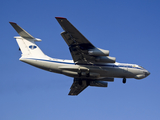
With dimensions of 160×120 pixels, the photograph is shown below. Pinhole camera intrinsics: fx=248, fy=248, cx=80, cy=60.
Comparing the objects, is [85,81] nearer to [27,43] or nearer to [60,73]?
[60,73]

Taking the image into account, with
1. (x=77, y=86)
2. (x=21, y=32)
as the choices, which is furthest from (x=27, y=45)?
(x=77, y=86)

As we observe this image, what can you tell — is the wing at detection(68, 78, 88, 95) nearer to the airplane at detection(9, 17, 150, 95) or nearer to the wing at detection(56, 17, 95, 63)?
the airplane at detection(9, 17, 150, 95)

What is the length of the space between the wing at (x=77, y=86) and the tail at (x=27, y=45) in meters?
4.25

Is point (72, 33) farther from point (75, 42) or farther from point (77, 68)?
point (77, 68)

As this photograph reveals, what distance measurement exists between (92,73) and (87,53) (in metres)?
1.92

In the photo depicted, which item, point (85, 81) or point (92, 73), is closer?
point (92, 73)

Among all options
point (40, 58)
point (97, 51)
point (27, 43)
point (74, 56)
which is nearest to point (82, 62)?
point (74, 56)

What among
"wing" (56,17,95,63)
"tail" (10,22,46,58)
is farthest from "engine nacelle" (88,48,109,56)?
"tail" (10,22,46,58)

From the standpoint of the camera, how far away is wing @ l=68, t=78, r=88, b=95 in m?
22.6

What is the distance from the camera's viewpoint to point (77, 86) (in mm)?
23375

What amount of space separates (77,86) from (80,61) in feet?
13.4

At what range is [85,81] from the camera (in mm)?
22656

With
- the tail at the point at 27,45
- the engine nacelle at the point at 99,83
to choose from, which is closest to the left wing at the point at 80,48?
the tail at the point at 27,45

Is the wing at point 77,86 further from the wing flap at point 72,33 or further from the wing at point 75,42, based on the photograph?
the wing flap at point 72,33
